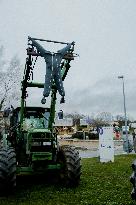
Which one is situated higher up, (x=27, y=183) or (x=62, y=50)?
(x=62, y=50)

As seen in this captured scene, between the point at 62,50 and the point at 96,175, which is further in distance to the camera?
the point at 96,175

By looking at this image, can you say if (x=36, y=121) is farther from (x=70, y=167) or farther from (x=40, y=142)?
(x=70, y=167)

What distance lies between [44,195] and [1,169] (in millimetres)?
1441

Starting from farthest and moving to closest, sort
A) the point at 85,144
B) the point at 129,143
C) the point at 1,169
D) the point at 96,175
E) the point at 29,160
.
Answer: the point at 85,144 → the point at 129,143 → the point at 96,175 → the point at 29,160 → the point at 1,169

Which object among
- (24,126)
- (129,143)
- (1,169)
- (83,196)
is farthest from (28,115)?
(129,143)

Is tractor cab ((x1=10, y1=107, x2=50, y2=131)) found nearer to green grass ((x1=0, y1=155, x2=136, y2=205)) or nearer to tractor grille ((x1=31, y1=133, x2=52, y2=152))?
tractor grille ((x1=31, y1=133, x2=52, y2=152))

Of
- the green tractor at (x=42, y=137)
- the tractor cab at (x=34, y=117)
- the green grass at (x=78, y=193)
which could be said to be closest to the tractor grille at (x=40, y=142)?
the green tractor at (x=42, y=137)

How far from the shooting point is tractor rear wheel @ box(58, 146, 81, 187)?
13.1 meters

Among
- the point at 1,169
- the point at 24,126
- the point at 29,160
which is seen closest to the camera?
the point at 1,169

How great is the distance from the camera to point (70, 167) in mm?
13062

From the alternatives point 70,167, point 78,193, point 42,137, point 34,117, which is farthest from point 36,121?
point 78,193

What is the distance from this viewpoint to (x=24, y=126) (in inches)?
561

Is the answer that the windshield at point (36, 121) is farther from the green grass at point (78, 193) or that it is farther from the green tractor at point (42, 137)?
the green grass at point (78, 193)

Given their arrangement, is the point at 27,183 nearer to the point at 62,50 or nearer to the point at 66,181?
the point at 66,181
